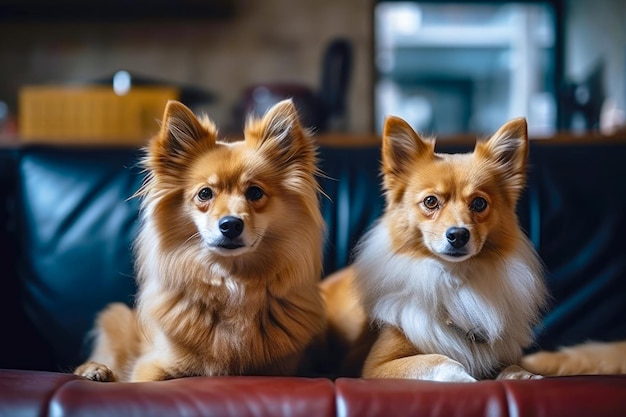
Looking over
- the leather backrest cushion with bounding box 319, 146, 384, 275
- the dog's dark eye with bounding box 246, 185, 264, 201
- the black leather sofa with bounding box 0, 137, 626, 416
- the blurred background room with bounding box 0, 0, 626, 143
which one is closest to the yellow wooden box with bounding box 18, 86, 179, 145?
the blurred background room with bounding box 0, 0, 626, 143

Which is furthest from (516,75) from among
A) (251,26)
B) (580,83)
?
(251,26)

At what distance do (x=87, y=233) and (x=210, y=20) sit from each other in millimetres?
2343

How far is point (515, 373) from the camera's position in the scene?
4.65ft

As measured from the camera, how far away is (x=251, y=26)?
4090 millimetres

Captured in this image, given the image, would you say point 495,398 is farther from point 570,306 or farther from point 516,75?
point 516,75

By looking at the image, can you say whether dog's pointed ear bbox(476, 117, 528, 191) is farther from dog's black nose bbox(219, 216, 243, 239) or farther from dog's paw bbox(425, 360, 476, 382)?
dog's black nose bbox(219, 216, 243, 239)

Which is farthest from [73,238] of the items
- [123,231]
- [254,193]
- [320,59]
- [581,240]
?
[320,59]

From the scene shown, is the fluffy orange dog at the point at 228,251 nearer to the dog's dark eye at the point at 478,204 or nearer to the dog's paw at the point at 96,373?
the dog's paw at the point at 96,373

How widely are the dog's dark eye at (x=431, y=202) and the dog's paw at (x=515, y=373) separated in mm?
405

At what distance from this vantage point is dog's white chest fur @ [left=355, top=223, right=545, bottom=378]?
147 centimetres

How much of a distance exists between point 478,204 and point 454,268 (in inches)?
6.2

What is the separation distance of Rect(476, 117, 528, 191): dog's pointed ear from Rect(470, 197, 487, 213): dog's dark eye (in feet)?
0.36

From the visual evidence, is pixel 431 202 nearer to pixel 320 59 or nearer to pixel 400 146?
pixel 400 146

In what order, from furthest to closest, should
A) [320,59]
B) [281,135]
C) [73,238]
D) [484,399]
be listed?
[320,59]
[73,238]
[281,135]
[484,399]
